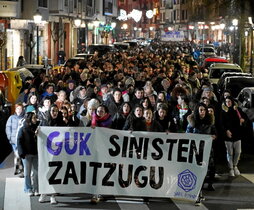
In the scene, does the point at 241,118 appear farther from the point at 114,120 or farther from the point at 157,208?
the point at 157,208

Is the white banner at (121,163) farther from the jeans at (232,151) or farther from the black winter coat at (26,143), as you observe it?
the jeans at (232,151)

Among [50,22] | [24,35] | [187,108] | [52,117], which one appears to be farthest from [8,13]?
[52,117]

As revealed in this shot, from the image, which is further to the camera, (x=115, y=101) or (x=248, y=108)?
(x=248, y=108)

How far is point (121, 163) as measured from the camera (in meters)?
11.4

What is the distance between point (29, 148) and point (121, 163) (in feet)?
5.09

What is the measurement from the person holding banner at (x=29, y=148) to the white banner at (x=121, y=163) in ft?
0.98

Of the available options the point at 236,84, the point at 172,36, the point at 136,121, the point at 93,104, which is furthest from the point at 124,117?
the point at 172,36

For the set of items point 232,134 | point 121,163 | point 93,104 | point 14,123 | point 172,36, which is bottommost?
point 121,163

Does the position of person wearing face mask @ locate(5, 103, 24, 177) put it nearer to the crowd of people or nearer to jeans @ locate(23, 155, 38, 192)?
the crowd of people

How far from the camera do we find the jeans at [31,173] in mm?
11875

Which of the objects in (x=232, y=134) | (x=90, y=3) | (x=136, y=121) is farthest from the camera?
(x=90, y=3)

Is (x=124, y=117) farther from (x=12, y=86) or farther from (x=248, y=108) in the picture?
(x=12, y=86)

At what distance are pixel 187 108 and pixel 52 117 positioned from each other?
4.07 metres

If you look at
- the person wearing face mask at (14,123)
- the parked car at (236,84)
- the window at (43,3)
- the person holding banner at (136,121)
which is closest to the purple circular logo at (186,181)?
the person holding banner at (136,121)
